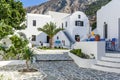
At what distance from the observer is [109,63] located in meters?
13.8

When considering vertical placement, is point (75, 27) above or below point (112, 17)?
above

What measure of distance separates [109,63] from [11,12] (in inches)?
510

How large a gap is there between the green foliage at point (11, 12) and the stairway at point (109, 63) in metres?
9.59

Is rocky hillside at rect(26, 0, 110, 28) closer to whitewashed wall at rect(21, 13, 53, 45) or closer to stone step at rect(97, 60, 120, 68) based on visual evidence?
whitewashed wall at rect(21, 13, 53, 45)

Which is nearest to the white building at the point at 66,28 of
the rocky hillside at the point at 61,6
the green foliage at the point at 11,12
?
the green foliage at the point at 11,12

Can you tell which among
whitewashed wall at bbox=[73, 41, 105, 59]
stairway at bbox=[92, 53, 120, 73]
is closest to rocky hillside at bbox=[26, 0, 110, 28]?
whitewashed wall at bbox=[73, 41, 105, 59]

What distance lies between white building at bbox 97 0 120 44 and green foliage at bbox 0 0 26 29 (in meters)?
8.61

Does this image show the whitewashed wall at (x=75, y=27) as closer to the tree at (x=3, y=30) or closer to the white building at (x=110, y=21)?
the white building at (x=110, y=21)

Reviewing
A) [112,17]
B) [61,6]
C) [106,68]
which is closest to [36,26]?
[112,17]

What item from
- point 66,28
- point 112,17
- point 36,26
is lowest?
point 112,17

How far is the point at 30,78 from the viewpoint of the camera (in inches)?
465

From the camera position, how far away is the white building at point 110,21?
19.2 meters

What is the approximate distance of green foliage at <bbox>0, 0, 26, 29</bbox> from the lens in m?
19.7

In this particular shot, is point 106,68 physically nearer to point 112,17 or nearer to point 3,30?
point 112,17
